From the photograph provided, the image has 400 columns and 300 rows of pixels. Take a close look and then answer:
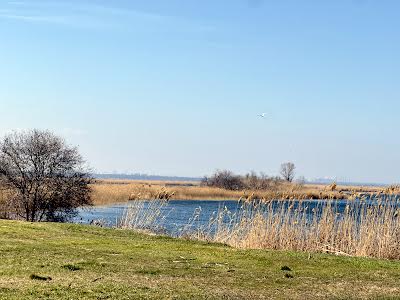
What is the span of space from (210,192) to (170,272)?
169ft

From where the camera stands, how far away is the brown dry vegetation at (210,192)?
1844 cm

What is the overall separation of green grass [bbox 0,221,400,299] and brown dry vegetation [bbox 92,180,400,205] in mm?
4358

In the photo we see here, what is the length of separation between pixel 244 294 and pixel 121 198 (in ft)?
129

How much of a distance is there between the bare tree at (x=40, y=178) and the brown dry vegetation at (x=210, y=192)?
9.42 ft

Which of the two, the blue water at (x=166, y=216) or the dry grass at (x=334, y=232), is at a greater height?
the dry grass at (x=334, y=232)

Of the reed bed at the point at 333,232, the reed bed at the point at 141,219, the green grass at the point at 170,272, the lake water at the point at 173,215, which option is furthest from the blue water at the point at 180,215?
the green grass at the point at 170,272

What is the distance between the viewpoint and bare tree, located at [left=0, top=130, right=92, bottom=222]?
92.4ft

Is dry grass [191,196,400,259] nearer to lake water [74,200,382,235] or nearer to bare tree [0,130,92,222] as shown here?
lake water [74,200,382,235]

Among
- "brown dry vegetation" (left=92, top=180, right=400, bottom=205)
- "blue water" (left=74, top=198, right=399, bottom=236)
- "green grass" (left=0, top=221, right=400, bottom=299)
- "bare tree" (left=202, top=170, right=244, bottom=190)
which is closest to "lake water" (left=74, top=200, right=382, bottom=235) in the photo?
"blue water" (left=74, top=198, right=399, bottom=236)

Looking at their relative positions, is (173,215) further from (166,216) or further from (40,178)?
(40,178)

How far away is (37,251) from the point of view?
12.3 m

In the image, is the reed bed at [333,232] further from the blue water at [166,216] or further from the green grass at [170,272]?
the blue water at [166,216]

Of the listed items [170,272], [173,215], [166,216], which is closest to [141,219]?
[166,216]

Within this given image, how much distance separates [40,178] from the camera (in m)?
28.4
